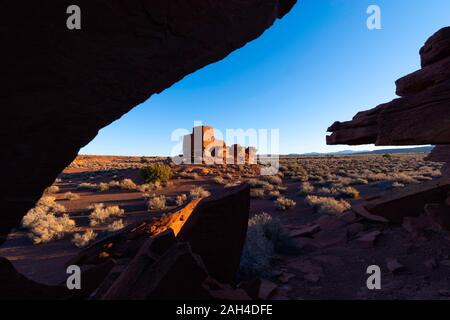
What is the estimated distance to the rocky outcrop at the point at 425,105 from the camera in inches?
142

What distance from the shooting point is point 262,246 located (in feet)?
21.9

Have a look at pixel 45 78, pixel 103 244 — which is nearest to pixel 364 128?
pixel 45 78

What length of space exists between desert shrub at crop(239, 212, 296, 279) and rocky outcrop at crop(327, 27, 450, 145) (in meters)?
3.95

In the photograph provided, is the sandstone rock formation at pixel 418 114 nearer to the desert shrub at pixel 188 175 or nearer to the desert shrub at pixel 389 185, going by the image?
the desert shrub at pixel 389 185

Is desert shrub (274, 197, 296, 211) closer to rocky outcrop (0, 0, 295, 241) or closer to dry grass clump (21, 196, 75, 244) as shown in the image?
dry grass clump (21, 196, 75, 244)

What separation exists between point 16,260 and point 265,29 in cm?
966

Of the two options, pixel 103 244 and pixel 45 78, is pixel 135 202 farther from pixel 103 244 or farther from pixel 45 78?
pixel 45 78

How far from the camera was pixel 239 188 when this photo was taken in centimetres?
550

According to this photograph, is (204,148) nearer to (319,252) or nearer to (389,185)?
(389,185)

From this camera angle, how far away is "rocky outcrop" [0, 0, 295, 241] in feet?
7.82

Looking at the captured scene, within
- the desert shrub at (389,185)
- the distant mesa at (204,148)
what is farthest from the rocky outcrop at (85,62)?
the distant mesa at (204,148)

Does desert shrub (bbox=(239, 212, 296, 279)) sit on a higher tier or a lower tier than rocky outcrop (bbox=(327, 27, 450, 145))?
lower

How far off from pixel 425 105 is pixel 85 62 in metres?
4.97

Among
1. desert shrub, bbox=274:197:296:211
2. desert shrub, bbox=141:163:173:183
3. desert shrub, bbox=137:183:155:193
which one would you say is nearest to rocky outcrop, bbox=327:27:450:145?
desert shrub, bbox=274:197:296:211
